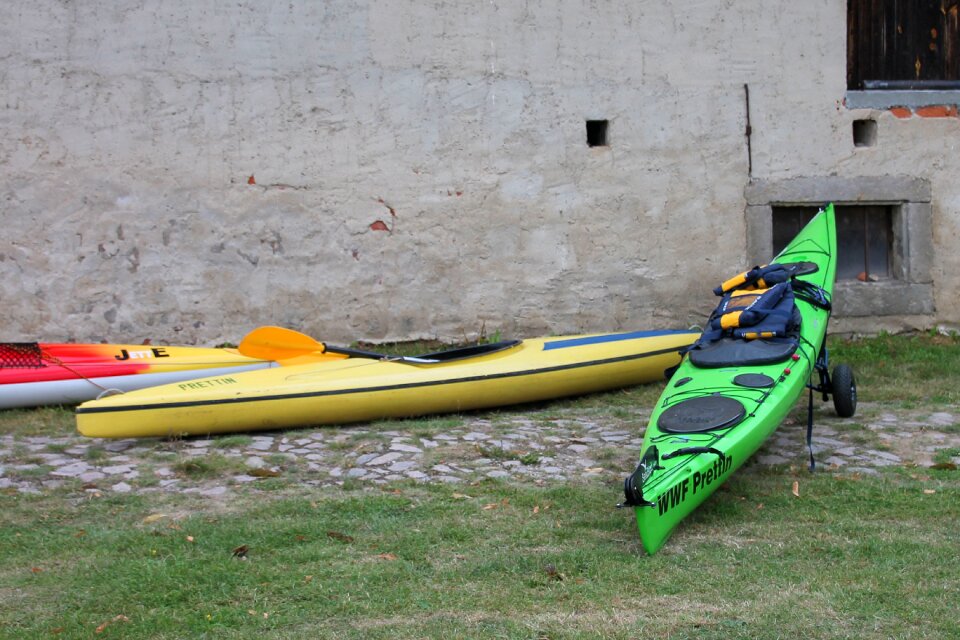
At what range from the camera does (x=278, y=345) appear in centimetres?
666

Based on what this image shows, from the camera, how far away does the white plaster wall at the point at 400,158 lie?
24.0 feet

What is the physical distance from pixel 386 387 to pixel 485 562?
2467 millimetres

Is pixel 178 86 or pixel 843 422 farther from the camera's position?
pixel 178 86

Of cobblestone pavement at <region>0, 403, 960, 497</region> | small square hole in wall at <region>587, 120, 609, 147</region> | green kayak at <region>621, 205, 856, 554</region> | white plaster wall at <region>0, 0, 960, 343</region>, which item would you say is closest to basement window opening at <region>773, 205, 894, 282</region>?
white plaster wall at <region>0, 0, 960, 343</region>

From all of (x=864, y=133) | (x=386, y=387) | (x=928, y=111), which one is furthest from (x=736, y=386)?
(x=928, y=111)

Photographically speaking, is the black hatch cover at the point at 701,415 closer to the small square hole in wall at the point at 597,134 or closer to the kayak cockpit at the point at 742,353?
the kayak cockpit at the point at 742,353

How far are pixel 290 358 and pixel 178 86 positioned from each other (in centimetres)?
237

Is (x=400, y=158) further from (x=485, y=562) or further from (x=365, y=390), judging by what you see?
(x=485, y=562)

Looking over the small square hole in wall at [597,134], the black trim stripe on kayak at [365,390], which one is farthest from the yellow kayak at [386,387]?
the small square hole in wall at [597,134]

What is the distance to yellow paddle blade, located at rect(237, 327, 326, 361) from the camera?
6.62 m

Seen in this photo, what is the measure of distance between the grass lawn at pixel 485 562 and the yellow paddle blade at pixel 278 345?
1.94 meters

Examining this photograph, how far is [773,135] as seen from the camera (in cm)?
840

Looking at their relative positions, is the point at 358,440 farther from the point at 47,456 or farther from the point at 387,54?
the point at 387,54

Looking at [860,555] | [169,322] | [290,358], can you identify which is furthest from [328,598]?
[169,322]
